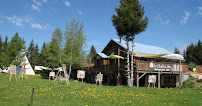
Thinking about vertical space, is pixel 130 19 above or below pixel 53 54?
above

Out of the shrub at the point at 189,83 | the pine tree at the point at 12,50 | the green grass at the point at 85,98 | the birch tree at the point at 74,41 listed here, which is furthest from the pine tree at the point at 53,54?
the shrub at the point at 189,83

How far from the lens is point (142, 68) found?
21.2 m

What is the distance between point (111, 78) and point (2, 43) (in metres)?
58.3

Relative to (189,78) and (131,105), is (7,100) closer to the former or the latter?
(131,105)

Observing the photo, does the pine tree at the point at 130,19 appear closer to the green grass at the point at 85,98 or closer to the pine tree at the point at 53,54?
the green grass at the point at 85,98

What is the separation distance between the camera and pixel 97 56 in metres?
32.0

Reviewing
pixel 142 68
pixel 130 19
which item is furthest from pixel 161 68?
pixel 130 19

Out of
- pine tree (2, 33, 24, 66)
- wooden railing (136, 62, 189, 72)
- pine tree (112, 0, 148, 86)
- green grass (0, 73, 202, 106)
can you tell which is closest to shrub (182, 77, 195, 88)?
wooden railing (136, 62, 189, 72)

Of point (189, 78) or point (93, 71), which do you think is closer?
point (189, 78)

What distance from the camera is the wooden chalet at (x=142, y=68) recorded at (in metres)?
21.3

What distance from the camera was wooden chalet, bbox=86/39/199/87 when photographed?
69.8 ft

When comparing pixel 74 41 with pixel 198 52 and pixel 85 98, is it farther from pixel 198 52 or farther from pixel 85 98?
pixel 198 52

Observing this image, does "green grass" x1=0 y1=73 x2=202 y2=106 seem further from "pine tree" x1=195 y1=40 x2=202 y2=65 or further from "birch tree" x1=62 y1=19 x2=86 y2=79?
"pine tree" x1=195 y1=40 x2=202 y2=65

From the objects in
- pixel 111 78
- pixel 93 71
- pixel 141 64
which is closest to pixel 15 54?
pixel 93 71
